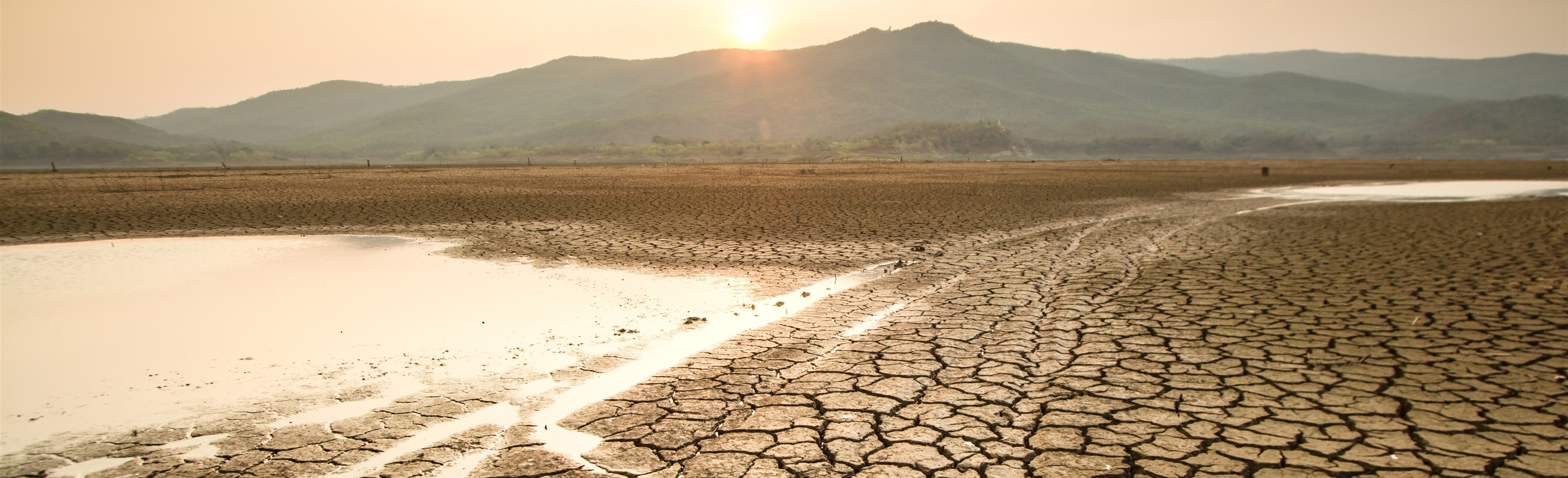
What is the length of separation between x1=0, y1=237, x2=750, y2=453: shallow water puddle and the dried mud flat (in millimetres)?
411

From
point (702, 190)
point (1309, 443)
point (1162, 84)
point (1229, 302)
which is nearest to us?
point (1309, 443)

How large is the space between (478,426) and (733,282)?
4252 mm

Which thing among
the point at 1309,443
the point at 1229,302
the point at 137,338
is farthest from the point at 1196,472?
the point at 137,338

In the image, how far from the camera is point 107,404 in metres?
4.07

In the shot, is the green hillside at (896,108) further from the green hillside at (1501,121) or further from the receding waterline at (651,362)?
Result: the receding waterline at (651,362)

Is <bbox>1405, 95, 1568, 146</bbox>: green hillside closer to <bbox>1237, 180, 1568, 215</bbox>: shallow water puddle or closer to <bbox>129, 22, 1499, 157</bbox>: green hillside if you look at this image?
<bbox>129, 22, 1499, 157</bbox>: green hillside

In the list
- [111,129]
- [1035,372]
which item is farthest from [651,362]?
[111,129]

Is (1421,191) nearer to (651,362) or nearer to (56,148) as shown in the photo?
(651,362)

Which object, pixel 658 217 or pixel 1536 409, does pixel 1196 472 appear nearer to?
pixel 1536 409

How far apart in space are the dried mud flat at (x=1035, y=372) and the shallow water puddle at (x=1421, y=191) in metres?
6.56

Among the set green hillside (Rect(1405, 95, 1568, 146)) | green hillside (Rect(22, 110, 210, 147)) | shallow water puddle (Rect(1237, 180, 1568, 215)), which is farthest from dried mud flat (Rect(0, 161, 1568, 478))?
green hillside (Rect(22, 110, 210, 147))

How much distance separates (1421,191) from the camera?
2162 centimetres

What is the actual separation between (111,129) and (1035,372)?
685ft

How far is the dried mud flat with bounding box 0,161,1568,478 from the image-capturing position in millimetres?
3293
